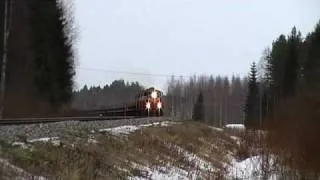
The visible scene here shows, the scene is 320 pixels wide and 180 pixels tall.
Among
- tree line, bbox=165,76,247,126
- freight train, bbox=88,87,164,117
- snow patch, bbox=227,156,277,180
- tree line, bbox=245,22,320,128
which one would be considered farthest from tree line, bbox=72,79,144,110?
snow patch, bbox=227,156,277,180

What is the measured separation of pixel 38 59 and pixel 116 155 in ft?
61.0

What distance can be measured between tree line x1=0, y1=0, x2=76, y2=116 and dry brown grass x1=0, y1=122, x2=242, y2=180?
4.42 meters

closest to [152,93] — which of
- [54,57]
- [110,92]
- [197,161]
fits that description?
[54,57]

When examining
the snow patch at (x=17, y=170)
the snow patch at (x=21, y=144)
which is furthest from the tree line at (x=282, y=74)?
the snow patch at (x=17, y=170)

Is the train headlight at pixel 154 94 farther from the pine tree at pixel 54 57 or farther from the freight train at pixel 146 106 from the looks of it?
the pine tree at pixel 54 57

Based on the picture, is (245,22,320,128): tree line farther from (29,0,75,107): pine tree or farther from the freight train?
(29,0,75,107): pine tree

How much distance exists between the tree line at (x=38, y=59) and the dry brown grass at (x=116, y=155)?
Result: 14.5 ft

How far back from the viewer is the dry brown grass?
1377 cm

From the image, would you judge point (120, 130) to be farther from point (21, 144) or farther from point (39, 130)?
point (21, 144)

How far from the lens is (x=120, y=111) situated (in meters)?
52.6

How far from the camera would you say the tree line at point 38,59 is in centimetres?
2182

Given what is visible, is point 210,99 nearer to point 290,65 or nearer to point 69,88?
point 290,65

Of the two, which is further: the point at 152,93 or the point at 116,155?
the point at 152,93

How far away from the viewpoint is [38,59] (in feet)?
116
